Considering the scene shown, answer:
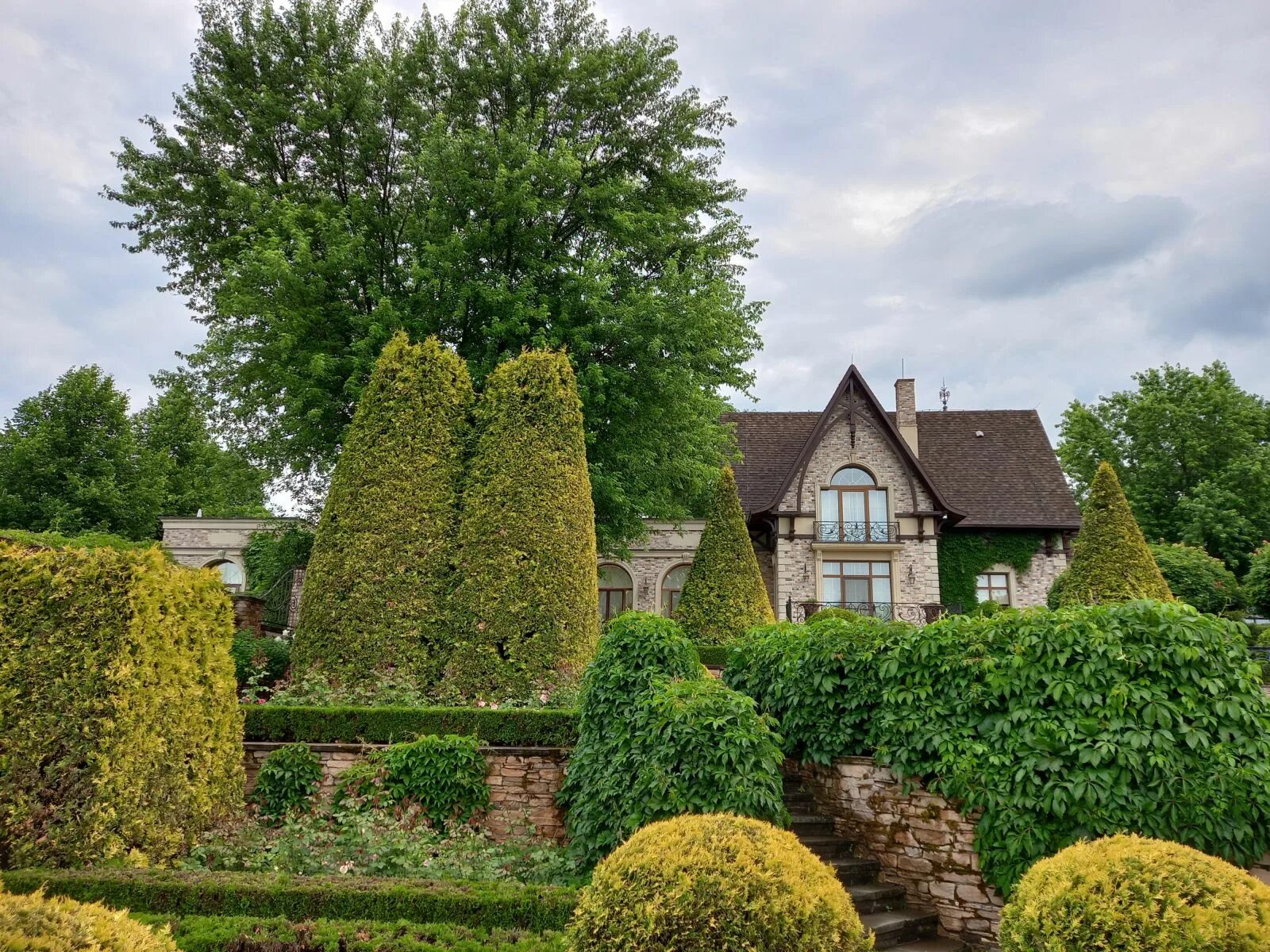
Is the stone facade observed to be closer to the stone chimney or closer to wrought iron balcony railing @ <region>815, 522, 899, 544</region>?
wrought iron balcony railing @ <region>815, 522, 899, 544</region>

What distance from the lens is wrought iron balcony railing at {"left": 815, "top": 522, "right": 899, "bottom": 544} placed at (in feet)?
74.3

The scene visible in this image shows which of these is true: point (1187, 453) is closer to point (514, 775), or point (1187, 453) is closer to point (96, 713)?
point (514, 775)

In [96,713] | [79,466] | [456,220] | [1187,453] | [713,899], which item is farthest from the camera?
[1187,453]

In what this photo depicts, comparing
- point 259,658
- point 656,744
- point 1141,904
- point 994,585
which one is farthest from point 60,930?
point 994,585

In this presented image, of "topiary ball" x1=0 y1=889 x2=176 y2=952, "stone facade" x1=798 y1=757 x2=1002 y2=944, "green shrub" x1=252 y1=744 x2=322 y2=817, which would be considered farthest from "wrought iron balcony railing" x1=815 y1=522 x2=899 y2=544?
"topiary ball" x1=0 y1=889 x2=176 y2=952

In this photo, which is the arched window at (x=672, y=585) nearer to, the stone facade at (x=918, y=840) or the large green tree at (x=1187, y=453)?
the stone facade at (x=918, y=840)

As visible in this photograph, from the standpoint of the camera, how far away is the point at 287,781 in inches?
309

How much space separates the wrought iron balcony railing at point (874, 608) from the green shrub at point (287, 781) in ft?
51.5

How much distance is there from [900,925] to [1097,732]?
224 cm

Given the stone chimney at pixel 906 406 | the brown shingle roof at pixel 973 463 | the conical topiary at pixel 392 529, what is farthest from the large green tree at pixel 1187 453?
the conical topiary at pixel 392 529

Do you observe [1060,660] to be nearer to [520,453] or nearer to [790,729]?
[790,729]

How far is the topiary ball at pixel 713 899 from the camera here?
393cm

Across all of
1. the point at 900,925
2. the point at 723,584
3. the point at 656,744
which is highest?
the point at 723,584

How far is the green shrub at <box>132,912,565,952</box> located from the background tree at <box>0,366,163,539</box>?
77.7ft
